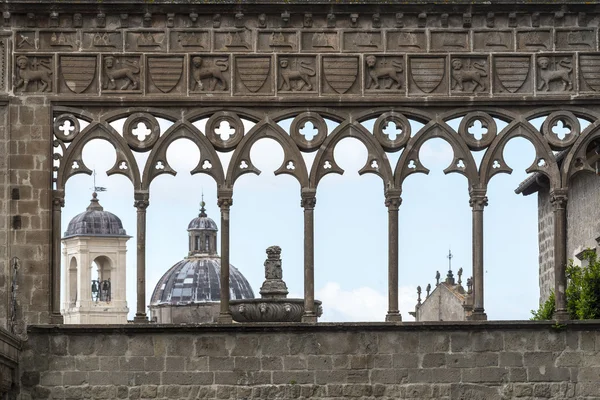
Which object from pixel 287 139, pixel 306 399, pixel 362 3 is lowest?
pixel 306 399

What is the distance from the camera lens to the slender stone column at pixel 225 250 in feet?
95.4

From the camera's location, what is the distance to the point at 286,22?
29734mm

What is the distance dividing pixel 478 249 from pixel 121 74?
17.2ft

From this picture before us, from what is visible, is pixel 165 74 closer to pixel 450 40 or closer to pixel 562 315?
pixel 450 40

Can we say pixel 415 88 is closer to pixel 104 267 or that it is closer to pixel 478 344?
pixel 478 344

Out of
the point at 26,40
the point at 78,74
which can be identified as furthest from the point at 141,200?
the point at 26,40

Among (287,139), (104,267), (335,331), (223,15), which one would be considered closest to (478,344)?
(335,331)

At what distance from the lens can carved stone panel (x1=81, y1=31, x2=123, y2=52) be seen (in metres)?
29.7

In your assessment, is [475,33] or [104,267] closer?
[475,33]

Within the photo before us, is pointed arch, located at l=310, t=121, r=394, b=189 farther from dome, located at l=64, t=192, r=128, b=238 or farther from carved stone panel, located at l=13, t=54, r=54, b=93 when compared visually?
dome, located at l=64, t=192, r=128, b=238

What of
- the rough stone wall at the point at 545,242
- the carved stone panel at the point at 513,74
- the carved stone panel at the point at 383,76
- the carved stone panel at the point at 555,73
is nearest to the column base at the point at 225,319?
the carved stone panel at the point at 383,76

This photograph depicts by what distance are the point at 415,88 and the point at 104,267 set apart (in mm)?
48228

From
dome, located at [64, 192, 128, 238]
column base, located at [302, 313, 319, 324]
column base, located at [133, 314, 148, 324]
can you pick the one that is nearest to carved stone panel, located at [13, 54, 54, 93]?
column base, located at [133, 314, 148, 324]

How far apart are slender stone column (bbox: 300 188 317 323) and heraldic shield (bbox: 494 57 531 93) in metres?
2.94
